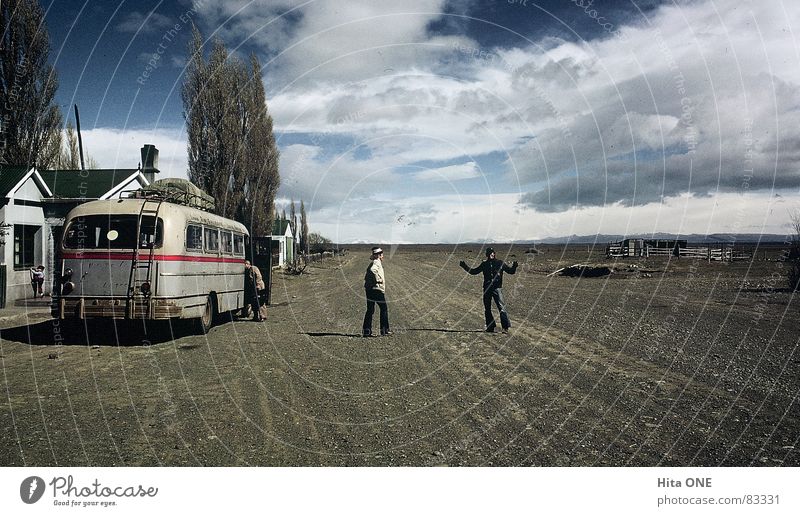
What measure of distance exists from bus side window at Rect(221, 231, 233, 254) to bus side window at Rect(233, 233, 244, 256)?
0.34 meters

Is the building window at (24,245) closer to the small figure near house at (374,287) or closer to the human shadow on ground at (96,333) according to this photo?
the human shadow on ground at (96,333)

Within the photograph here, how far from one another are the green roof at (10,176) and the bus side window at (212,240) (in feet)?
32.5

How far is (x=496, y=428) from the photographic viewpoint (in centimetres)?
527

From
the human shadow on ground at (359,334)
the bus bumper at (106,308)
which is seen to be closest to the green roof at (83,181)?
the bus bumper at (106,308)

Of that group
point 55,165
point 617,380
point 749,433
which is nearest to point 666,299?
point 617,380

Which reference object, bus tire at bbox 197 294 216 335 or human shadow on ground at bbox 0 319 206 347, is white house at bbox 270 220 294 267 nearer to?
human shadow on ground at bbox 0 319 206 347

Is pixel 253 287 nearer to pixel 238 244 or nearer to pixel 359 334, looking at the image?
pixel 238 244

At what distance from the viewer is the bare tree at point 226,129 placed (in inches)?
1061

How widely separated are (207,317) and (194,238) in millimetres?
2033

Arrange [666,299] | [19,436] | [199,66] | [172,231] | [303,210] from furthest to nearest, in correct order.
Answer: [303,210]
[199,66]
[666,299]
[172,231]
[19,436]

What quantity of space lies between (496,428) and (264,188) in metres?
30.4

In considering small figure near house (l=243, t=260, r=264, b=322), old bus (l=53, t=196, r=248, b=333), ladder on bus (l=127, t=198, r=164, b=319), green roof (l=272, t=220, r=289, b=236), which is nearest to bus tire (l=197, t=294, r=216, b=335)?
old bus (l=53, t=196, r=248, b=333)
